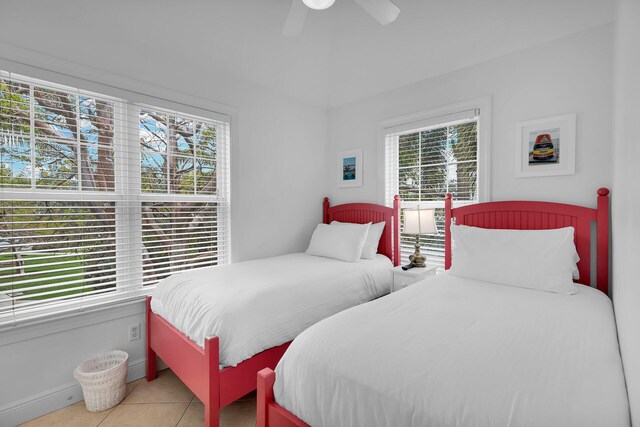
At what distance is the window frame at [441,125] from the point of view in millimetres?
2539

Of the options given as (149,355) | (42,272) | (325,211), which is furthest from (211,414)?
(325,211)

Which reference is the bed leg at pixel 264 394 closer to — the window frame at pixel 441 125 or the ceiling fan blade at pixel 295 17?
the ceiling fan blade at pixel 295 17

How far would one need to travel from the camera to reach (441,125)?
2.85 meters

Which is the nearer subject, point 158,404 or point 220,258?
point 158,404

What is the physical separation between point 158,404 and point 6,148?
72.4 inches

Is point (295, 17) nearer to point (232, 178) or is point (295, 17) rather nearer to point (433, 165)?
point (232, 178)

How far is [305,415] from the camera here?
1125mm

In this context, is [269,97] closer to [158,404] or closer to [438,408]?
[158,404]

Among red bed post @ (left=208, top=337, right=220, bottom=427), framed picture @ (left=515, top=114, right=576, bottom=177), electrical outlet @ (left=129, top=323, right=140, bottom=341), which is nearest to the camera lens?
red bed post @ (left=208, top=337, right=220, bottom=427)

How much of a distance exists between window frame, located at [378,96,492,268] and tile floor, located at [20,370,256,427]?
→ 87.0 inches

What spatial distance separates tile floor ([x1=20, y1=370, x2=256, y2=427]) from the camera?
5.90 feet

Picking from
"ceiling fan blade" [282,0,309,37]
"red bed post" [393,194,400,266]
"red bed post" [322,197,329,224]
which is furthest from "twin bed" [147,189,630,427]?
"ceiling fan blade" [282,0,309,37]

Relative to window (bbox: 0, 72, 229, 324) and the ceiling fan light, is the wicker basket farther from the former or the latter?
the ceiling fan light

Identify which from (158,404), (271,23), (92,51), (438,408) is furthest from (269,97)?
(438,408)
